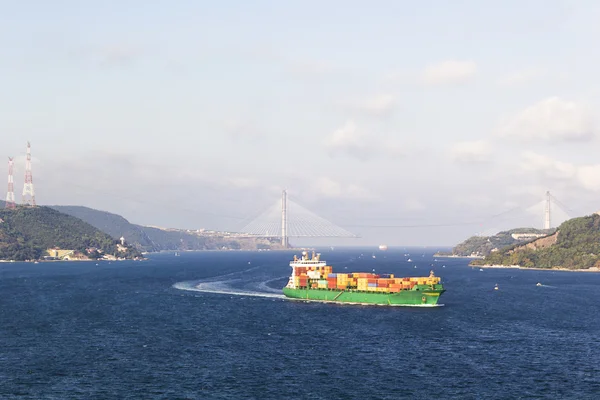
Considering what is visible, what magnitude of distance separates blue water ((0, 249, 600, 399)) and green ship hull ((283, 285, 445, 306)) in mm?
4517

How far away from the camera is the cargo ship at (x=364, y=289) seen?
143 metres

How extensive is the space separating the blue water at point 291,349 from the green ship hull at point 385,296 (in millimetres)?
4517

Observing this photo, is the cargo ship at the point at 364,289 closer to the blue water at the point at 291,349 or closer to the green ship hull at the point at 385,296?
the green ship hull at the point at 385,296

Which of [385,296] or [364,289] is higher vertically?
[364,289]

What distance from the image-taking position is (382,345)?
313 ft

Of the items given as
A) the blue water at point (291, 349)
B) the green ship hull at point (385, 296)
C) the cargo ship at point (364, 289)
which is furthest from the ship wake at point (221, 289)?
the blue water at point (291, 349)

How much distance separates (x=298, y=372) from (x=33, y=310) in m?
71.7

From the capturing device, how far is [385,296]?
474ft

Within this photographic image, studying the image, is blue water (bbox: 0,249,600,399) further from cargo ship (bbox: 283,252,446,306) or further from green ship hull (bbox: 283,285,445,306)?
cargo ship (bbox: 283,252,446,306)

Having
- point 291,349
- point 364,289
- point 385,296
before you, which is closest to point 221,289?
point 364,289

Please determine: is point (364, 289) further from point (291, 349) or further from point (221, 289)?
point (291, 349)

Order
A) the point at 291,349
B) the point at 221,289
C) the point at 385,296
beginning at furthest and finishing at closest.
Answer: the point at 221,289 → the point at 385,296 → the point at 291,349

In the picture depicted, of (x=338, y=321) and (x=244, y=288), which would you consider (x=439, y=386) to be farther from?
(x=244, y=288)

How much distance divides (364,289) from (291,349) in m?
59.8
